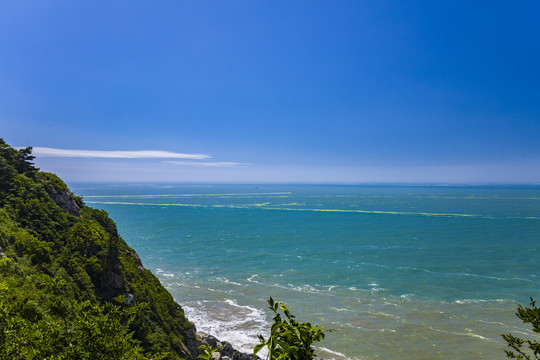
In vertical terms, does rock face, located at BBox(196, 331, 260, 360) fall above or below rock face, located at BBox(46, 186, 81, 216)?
below

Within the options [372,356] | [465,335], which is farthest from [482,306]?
[372,356]

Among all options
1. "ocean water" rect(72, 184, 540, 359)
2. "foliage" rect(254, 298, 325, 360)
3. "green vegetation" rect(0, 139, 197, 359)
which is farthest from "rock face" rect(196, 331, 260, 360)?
"foliage" rect(254, 298, 325, 360)

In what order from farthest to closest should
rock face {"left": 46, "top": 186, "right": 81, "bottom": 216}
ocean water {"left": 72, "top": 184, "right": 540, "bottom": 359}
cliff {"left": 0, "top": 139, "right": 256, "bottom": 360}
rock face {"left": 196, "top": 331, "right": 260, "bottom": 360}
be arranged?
1. ocean water {"left": 72, "top": 184, "right": 540, "bottom": 359}
2. rock face {"left": 46, "top": 186, "right": 81, "bottom": 216}
3. rock face {"left": 196, "top": 331, "right": 260, "bottom": 360}
4. cliff {"left": 0, "top": 139, "right": 256, "bottom": 360}

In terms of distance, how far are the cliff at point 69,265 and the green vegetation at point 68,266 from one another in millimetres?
45

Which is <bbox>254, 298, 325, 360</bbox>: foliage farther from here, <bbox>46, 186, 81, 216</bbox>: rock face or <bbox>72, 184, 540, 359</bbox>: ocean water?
<bbox>46, 186, 81, 216</bbox>: rock face

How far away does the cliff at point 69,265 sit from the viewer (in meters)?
15.2

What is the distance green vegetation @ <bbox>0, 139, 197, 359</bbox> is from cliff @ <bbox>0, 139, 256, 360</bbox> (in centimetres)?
5

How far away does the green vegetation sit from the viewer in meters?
13.5

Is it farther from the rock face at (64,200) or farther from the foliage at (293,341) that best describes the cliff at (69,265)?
the foliage at (293,341)

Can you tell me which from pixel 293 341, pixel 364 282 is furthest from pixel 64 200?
pixel 364 282

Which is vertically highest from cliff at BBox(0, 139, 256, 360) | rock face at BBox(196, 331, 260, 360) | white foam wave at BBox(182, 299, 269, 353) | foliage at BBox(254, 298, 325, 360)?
foliage at BBox(254, 298, 325, 360)

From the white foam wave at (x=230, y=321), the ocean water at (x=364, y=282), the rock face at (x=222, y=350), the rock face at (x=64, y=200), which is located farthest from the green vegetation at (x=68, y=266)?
the ocean water at (x=364, y=282)

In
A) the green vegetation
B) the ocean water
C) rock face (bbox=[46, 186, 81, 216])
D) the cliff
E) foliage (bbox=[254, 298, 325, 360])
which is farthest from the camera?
the ocean water

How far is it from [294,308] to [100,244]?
79.4ft
